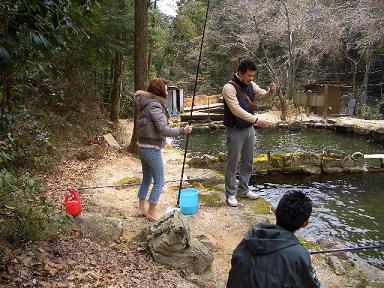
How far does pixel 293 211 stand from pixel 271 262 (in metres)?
0.30

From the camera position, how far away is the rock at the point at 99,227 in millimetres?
3856

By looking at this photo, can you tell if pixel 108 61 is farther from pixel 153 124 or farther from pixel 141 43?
pixel 153 124

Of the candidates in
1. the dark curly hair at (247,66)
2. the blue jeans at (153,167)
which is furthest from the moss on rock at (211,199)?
the dark curly hair at (247,66)

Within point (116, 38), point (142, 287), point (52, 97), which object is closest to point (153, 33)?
point (116, 38)

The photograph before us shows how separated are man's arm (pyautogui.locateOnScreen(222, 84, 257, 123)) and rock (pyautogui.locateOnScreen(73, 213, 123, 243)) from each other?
194cm

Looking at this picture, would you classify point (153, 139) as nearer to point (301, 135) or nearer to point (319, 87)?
point (301, 135)

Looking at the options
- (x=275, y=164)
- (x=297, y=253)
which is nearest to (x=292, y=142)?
(x=275, y=164)

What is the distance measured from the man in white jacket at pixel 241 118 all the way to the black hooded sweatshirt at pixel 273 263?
9.45 ft

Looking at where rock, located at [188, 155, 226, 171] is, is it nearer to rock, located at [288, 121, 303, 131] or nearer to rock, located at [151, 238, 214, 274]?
rock, located at [151, 238, 214, 274]

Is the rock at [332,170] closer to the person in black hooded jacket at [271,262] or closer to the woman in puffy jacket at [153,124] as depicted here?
the woman in puffy jacket at [153,124]

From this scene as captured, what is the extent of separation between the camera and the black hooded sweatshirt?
1854 millimetres

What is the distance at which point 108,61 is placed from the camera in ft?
45.3

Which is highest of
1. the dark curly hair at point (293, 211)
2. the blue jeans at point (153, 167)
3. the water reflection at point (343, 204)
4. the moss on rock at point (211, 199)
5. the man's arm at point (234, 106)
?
the man's arm at point (234, 106)

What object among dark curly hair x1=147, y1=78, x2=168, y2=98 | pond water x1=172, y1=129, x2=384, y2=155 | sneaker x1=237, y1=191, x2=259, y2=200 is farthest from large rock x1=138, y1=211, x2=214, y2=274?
pond water x1=172, y1=129, x2=384, y2=155
